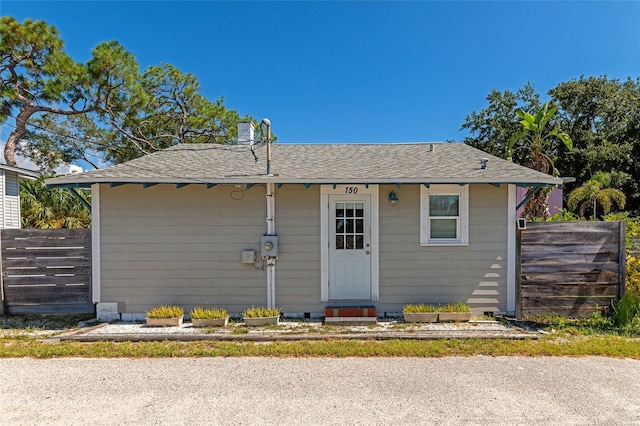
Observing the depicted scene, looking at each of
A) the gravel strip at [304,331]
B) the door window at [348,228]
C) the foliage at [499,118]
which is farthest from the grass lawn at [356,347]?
the foliage at [499,118]

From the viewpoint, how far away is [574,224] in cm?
555

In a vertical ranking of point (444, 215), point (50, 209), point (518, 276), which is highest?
point (50, 209)

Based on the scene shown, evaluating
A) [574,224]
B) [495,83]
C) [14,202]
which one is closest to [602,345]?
[574,224]

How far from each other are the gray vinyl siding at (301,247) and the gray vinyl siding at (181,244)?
415 millimetres

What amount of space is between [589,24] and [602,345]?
984 centimetres

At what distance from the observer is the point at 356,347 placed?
14.5ft

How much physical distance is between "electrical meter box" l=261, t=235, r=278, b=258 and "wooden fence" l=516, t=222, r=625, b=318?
417 cm

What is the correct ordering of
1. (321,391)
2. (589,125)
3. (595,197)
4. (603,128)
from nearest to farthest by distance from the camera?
(321,391)
(595,197)
(603,128)
(589,125)

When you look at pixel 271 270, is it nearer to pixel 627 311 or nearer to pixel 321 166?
pixel 321 166

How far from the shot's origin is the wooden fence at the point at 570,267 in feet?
18.0

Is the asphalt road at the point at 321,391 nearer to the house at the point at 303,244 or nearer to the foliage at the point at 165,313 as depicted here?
the foliage at the point at 165,313

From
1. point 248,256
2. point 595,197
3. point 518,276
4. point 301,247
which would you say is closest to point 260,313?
point 248,256

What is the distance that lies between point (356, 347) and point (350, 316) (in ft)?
3.86

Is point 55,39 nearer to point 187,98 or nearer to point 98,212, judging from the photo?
point 187,98
